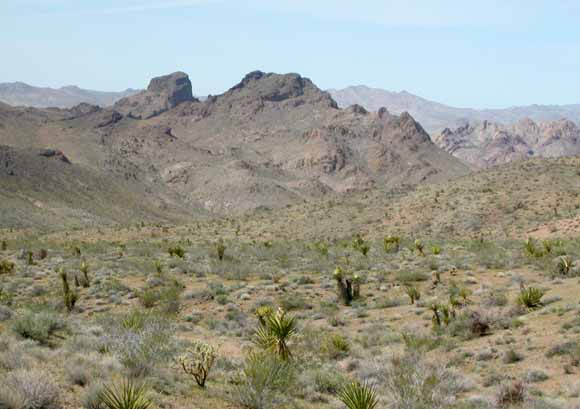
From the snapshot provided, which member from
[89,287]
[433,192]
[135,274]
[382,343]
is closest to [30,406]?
[382,343]

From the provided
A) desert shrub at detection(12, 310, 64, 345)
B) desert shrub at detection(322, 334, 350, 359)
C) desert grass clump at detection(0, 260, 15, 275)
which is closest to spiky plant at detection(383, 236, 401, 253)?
desert grass clump at detection(0, 260, 15, 275)

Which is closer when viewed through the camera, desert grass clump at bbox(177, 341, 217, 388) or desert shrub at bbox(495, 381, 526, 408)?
desert shrub at bbox(495, 381, 526, 408)

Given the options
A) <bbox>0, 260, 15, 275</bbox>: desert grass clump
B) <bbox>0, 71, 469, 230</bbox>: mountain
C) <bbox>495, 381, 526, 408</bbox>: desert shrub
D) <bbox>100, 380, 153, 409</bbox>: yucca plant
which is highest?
<bbox>0, 71, 469, 230</bbox>: mountain

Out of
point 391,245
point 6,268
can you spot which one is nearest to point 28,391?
point 6,268

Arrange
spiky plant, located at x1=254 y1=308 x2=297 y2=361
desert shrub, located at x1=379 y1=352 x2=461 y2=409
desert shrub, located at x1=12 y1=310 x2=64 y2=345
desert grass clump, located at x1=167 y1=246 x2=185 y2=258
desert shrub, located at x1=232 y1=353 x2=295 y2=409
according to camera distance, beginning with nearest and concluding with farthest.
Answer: desert shrub, located at x1=379 y1=352 x2=461 y2=409
desert shrub, located at x1=232 y1=353 x2=295 y2=409
desert shrub, located at x1=12 y1=310 x2=64 y2=345
spiky plant, located at x1=254 y1=308 x2=297 y2=361
desert grass clump, located at x1=167 y1=246 x2=185 y2=258

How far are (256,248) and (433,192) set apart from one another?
1103 inches

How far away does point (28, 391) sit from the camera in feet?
26.8

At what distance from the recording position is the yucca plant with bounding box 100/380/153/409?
27.2ft

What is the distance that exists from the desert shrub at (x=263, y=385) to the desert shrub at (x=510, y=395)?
376 centimetres

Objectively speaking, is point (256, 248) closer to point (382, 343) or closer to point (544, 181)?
point (382, 343)

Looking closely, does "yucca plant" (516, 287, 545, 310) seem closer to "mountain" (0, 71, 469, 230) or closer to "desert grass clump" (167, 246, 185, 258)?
"desert grass clump" (167, 246, 185, 258)

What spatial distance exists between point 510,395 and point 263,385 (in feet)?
14.6

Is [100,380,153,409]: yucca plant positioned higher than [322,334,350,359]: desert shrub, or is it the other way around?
[100,380,153,409]: yucca plant

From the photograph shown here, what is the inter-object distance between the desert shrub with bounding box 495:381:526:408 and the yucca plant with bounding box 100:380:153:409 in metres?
6.16
